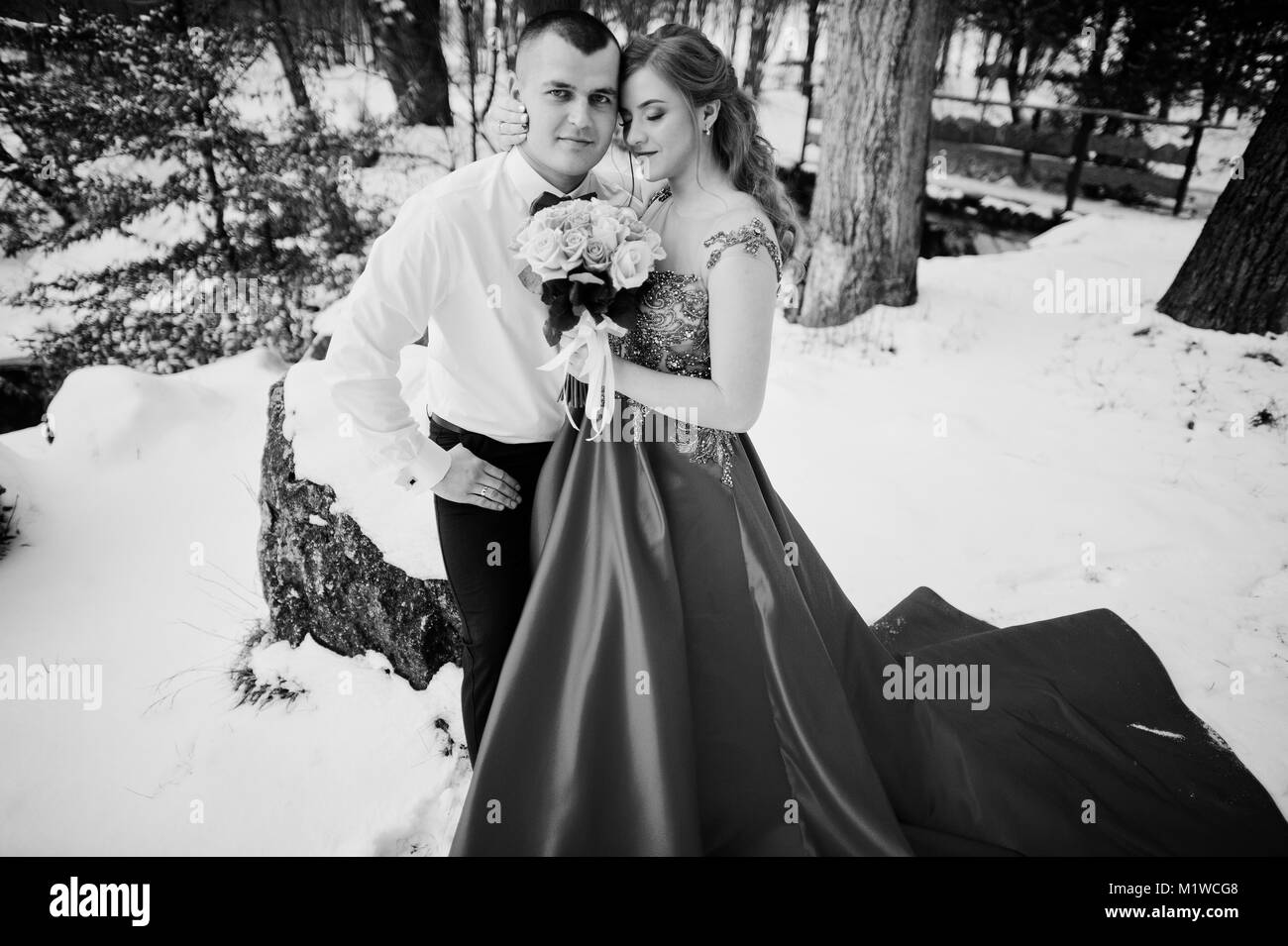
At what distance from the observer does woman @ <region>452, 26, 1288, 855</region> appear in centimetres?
202

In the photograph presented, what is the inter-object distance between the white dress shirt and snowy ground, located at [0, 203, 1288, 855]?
92 cm

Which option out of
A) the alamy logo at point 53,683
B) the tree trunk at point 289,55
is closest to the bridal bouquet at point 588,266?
the alamy logo at point 53,683

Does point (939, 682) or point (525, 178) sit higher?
point (525, 178)

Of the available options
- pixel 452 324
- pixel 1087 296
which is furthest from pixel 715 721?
pixel 1087 296

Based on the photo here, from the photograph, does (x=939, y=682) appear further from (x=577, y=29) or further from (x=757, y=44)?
(x=757, y=44)

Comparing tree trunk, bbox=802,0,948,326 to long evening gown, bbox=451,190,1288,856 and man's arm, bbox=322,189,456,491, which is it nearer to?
long evening gown, bbox=451,190,1288,856

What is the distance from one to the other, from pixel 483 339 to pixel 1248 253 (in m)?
6.27

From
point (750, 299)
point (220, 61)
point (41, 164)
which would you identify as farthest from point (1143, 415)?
point (41, 164)

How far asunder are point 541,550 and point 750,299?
3.14 ft

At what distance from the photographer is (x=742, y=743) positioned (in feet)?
7.18

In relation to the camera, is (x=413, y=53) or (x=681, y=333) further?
(x=413, y=53)
